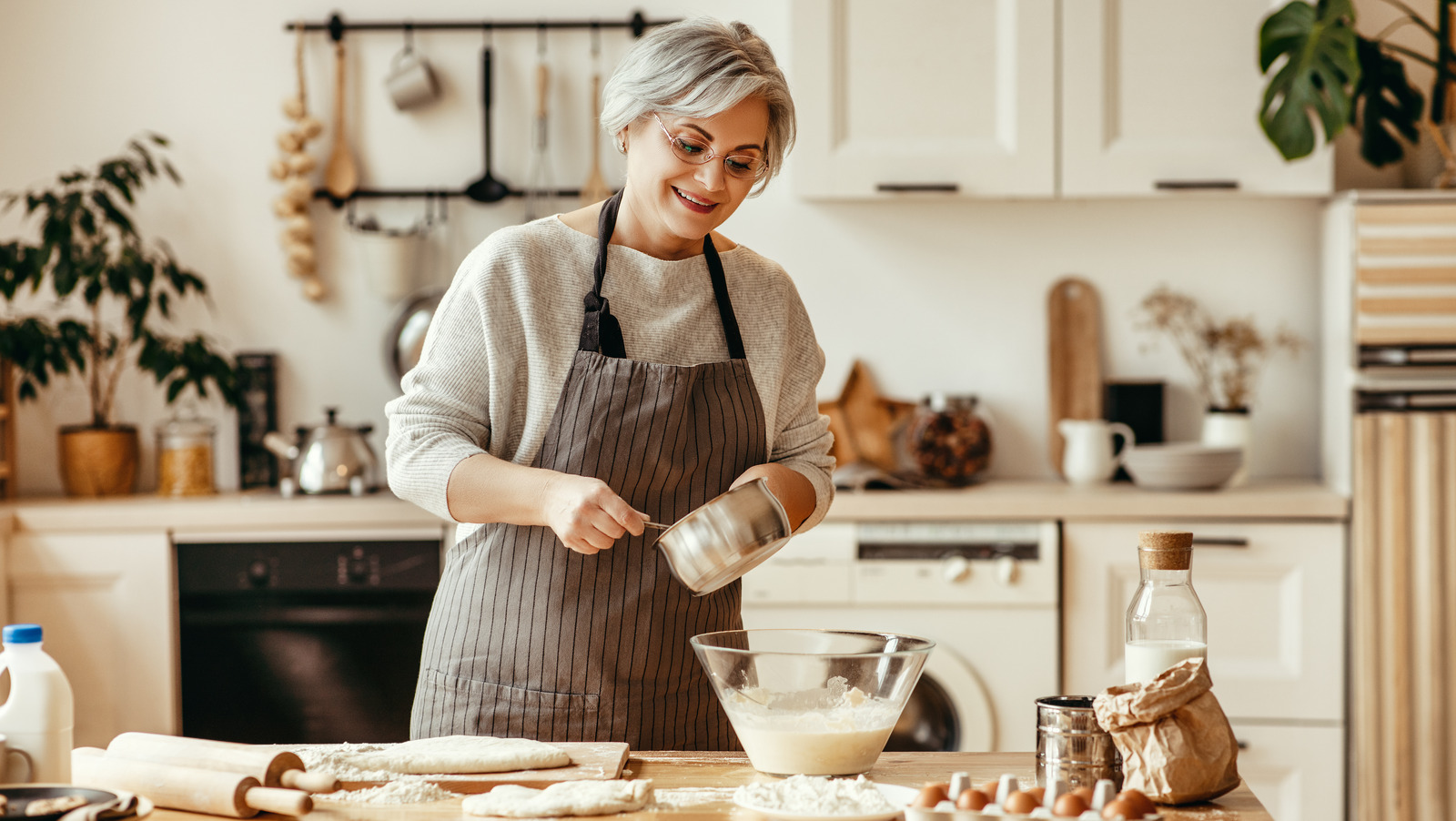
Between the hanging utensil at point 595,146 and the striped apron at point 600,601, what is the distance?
5.15 feet

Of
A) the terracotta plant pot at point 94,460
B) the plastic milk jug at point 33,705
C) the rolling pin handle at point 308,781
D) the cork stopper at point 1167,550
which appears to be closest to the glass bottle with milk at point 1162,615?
the cork stopper at point 1167,550

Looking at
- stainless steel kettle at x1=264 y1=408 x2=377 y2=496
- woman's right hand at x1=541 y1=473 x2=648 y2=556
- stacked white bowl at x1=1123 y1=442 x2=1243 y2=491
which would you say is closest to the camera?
woman's right hand at x1=541 y1=473 x2=648 y2=556

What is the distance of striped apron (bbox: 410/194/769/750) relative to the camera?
4.43ft

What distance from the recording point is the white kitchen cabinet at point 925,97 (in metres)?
2.69

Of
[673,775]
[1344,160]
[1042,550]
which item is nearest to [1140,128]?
[1344,160]

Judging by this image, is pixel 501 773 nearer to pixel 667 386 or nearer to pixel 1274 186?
pixel 667 386

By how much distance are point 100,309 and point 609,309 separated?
215 centimetres

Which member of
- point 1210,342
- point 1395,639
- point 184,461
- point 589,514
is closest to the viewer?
point 589,514

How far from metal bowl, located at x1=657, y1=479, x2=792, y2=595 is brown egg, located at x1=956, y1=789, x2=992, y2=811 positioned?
29 centimetres

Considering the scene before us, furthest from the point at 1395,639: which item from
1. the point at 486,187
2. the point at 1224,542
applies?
the point at 486,187

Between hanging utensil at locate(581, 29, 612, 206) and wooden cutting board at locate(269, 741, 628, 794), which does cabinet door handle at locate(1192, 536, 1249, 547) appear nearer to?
hanging utensil at locate(581, 29, 612, 206)

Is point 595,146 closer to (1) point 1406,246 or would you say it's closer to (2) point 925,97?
(2) point 925,97

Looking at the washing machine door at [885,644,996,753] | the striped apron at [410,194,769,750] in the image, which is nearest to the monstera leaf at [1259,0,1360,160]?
the washing machine door at [885,644,996,753]

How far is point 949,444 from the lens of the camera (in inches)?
111
